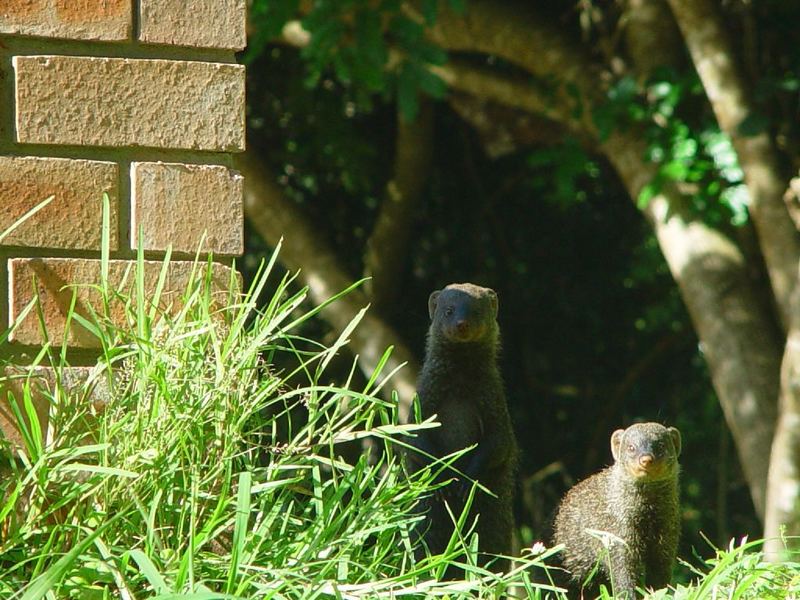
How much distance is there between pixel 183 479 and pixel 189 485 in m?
0.01

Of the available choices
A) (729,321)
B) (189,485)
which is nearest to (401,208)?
(729,321)

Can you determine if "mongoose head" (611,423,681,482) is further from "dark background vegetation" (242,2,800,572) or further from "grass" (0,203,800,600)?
"dark background vegetation" (242,2,800,572)

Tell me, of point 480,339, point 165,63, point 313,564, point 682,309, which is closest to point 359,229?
point 682,309

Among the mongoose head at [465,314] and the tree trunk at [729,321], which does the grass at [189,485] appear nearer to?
the mongoose head at [465,314]

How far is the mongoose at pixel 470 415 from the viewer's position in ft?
9.54

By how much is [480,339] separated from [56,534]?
1432mm

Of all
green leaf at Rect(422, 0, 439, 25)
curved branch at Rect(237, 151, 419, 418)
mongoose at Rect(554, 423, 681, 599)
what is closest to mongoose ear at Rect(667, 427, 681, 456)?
mongoose at Rect(554, 423, 681, 599)

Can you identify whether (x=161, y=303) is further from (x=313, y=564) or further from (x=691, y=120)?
(x=691, y=120)

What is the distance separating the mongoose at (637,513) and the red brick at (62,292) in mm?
1277

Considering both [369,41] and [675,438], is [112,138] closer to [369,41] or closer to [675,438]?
[675,438]

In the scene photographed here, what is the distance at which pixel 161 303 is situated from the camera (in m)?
2.17

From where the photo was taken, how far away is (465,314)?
2982mm

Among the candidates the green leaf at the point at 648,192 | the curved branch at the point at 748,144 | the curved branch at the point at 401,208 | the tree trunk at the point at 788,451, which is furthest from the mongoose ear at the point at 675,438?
the curved branch at the point at 401,208

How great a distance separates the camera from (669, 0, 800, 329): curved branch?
15.9ft
